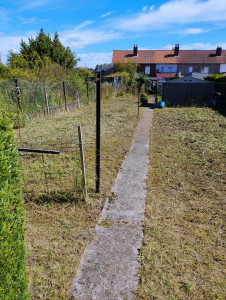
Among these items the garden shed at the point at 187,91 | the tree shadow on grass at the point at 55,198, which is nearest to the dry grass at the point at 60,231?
the tree shadow on grass at the point at 55,198

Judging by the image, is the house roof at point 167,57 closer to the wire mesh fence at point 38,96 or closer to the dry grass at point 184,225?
the wire mesh fence at point 38,96

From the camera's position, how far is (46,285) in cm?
230

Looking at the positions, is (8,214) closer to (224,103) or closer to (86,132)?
(86,132)

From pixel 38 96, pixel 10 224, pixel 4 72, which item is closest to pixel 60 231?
pixel 10 224

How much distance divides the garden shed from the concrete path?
45.9 feet

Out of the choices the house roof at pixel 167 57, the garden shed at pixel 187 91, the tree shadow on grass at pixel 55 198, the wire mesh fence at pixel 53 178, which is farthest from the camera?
the house roof at pixel 167 57

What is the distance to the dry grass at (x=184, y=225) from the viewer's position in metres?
2.32

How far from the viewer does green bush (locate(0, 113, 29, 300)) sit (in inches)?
65.4

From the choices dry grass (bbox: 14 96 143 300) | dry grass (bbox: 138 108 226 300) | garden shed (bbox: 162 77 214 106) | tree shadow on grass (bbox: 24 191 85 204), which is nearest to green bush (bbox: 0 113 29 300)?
dry grass (bbox: 14 96 143 300)

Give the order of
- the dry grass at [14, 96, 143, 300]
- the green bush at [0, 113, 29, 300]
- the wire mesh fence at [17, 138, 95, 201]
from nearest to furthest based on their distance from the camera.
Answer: the green bush at [0, 113, 29, 300] → the dry grass at [14, 96, 143, 300] → the wire mesh fence at [17, 138, 95, 201]

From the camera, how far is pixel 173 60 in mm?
48750

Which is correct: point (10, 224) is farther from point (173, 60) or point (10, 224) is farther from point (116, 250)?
point (173, 60)

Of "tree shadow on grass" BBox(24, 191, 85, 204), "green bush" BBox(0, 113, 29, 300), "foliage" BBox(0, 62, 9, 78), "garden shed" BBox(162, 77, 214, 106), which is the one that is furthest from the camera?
"garden shed" BBox(162, 77, 214, 106)

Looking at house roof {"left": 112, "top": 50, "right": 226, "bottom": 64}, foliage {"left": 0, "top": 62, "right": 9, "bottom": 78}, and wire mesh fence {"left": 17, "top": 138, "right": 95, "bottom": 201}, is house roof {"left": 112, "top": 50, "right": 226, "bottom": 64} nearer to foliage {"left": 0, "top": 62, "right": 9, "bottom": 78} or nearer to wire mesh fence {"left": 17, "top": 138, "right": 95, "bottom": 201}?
foliage {"left": 0, "top": 62, "right": 9, "bottom": 78}
